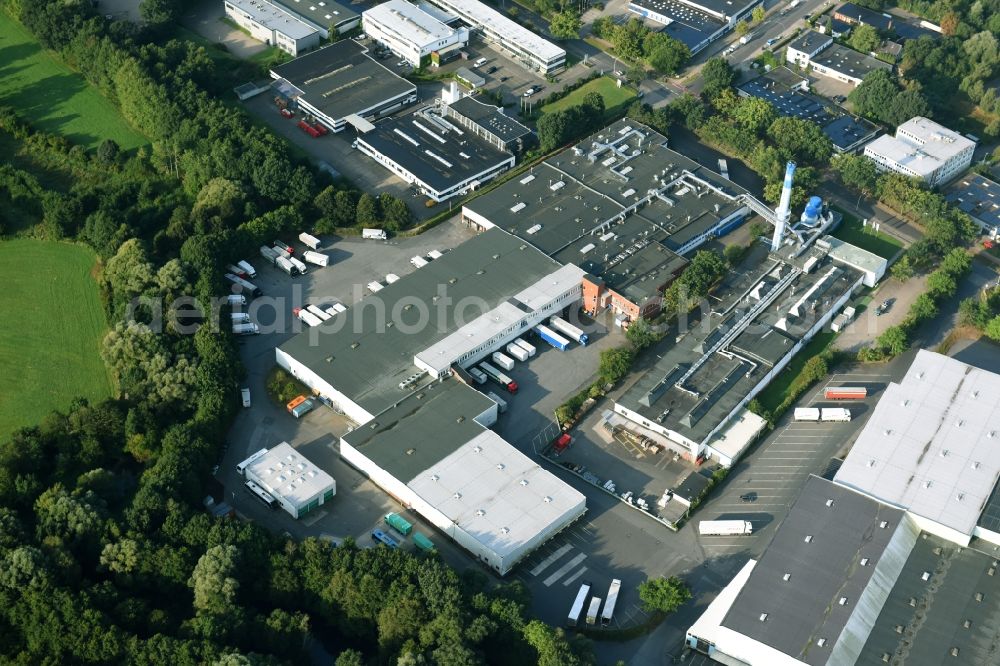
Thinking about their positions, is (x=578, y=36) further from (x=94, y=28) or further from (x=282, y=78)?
(x=94, y=28)

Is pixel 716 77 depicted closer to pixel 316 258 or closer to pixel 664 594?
pixel 316 258

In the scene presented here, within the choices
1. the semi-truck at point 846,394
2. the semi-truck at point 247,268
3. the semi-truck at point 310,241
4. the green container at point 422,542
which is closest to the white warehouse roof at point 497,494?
the green container at point 422,542

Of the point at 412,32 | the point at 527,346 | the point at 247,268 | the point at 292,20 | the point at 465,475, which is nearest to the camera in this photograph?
the point at 465,475

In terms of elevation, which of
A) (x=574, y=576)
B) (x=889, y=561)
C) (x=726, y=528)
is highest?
(x=889, y=561)

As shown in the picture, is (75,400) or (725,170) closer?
(75,400)

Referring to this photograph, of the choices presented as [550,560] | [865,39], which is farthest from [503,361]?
[865,39]

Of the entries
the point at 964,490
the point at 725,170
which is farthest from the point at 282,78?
the point at 964,490

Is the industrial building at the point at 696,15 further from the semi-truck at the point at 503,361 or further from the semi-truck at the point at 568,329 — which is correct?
the semi-truck at the point at 503,361
